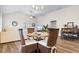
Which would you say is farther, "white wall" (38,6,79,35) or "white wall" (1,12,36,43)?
"white wall" (38,6,79,35)

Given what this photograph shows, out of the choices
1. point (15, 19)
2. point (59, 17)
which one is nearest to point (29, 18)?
point (15, 19)

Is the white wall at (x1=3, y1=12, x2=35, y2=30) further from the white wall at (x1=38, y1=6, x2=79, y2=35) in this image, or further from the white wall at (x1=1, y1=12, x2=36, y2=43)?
the white wall at (x1=38, y1=6, x2=79, y2=35)

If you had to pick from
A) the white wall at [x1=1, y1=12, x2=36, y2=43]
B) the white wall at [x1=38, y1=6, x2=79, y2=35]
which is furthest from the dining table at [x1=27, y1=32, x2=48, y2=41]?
the white wall at [x1=38, y1=6, x2=79, y2=35]

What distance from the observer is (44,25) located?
4.21ft

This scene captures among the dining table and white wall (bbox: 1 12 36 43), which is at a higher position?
white wall (bbox: 1 12 36 43)

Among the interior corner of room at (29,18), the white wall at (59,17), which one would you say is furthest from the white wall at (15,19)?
the white wall at (59,17)

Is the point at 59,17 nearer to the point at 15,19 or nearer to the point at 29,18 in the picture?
the point at 29,18

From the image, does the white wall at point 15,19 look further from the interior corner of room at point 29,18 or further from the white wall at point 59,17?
the white wall at point 59,17

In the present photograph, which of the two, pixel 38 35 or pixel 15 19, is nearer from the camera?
pixel 15 19

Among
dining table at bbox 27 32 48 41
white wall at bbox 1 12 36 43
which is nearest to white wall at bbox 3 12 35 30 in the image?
white wall at bbox 1 12 36 43

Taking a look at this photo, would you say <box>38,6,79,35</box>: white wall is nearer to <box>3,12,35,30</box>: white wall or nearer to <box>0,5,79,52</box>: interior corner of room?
<box>0,5,79,52</box>: interior corner of room

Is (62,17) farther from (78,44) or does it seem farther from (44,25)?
(78,44)

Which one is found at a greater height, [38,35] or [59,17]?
[59,17]

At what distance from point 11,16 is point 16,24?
12 cm
